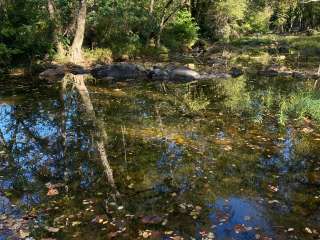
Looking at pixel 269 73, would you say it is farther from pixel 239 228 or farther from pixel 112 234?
pixel 112 234

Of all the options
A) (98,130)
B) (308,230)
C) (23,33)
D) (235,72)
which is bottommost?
(308,230)

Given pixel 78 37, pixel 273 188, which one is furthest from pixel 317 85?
pixel 78 37

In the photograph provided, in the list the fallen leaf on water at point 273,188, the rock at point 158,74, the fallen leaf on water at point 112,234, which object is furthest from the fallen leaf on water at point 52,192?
the rock at point 158,74

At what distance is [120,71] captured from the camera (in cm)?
2497

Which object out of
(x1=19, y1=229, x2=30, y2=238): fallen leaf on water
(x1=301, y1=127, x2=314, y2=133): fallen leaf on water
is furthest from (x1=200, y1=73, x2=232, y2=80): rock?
(x1=19, y1=229, x2=30, y2=238): fallen leaf on water

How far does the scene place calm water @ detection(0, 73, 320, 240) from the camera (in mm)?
7215

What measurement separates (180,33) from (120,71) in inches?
642

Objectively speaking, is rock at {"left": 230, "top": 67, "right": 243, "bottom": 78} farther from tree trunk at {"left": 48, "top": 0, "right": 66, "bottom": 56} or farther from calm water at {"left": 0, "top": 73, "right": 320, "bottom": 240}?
tree trunk at {"left": 48, "top": 0, "right": 66, "bottom": 56}

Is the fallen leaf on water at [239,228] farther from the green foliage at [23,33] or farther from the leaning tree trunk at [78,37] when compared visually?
the green foliage at [23,33]

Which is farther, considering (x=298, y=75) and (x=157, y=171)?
(x=298, y=75)

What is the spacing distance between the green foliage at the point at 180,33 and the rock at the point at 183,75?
524 inches

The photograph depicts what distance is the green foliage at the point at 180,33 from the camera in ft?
125

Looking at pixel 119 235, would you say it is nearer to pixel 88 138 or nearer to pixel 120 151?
pixel 120 151

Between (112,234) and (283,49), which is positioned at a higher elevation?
(283,49)
